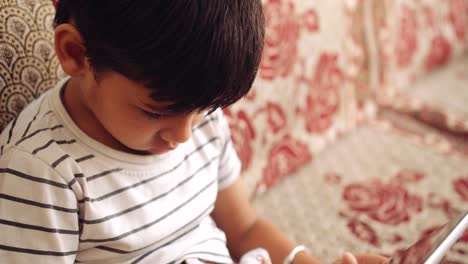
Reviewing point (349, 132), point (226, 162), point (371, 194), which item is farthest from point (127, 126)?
point (349, 132)

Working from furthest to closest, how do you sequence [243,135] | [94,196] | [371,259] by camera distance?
[243,135], [371,259], [94,196]

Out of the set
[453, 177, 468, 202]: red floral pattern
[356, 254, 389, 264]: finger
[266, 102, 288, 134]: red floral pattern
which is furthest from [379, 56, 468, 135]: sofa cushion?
[356, 254, 389, 264]: finger

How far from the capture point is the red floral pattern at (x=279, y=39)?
89 centimetres

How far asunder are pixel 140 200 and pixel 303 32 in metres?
0.53

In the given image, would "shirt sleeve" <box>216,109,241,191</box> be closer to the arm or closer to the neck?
the arm

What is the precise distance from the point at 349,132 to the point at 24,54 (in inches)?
30.0

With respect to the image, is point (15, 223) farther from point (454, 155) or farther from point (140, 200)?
point (454, 155)

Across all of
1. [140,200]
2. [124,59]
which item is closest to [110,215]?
[140,200]

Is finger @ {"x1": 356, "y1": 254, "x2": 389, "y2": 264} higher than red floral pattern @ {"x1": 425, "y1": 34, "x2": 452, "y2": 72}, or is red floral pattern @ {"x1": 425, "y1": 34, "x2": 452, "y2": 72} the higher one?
red floral pattern @ {"x1": 425, "y1": 34, "x2": 452, "y2": 72}

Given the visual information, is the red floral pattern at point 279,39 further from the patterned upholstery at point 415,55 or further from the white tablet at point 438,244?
the white tablet at point 438,244

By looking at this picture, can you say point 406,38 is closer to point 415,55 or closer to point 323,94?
point 415,55

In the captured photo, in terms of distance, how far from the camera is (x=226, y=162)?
0.72 meters

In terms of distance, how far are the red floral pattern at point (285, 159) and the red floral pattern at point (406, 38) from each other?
0.41 metres

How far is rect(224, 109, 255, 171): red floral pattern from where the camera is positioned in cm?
87
